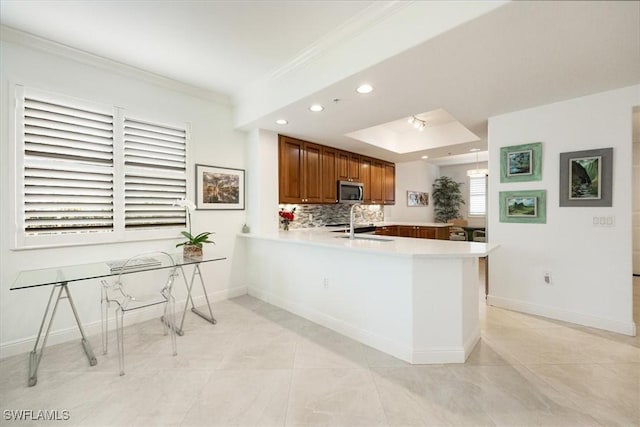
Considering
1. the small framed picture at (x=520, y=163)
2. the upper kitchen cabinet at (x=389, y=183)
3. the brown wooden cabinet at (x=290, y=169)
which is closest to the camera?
the small framed picture at (x=520, y=163)

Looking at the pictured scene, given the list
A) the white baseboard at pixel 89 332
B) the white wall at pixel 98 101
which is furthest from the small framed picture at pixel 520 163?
the white baseboard at pixel 89 332

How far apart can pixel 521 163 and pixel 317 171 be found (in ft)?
9.00

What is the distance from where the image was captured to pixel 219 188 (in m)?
3.76

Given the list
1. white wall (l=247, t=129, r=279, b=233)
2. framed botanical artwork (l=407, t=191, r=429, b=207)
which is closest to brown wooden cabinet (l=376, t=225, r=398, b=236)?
framed botanical artwork (l=407, t=191, r=429, b=207)

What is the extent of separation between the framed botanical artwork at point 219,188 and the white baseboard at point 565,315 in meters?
3.58

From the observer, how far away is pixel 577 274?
2.93 m

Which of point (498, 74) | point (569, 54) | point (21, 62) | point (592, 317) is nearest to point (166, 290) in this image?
point (21, 62)

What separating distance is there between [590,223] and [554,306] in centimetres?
96

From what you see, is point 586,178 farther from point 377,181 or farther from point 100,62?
point 100,62

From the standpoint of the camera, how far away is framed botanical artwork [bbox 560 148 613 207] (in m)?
2.74

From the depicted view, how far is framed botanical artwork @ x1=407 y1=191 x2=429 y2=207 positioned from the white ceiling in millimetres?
4483

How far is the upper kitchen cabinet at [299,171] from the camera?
13.5 ft

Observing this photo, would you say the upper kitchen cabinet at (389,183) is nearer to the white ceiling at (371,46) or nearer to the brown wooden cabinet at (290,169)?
the brown wooden cabinet at (290,169)

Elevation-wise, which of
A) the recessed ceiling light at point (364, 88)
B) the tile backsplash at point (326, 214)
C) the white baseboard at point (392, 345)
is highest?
the recessed ceiling light at point (364, 88)
